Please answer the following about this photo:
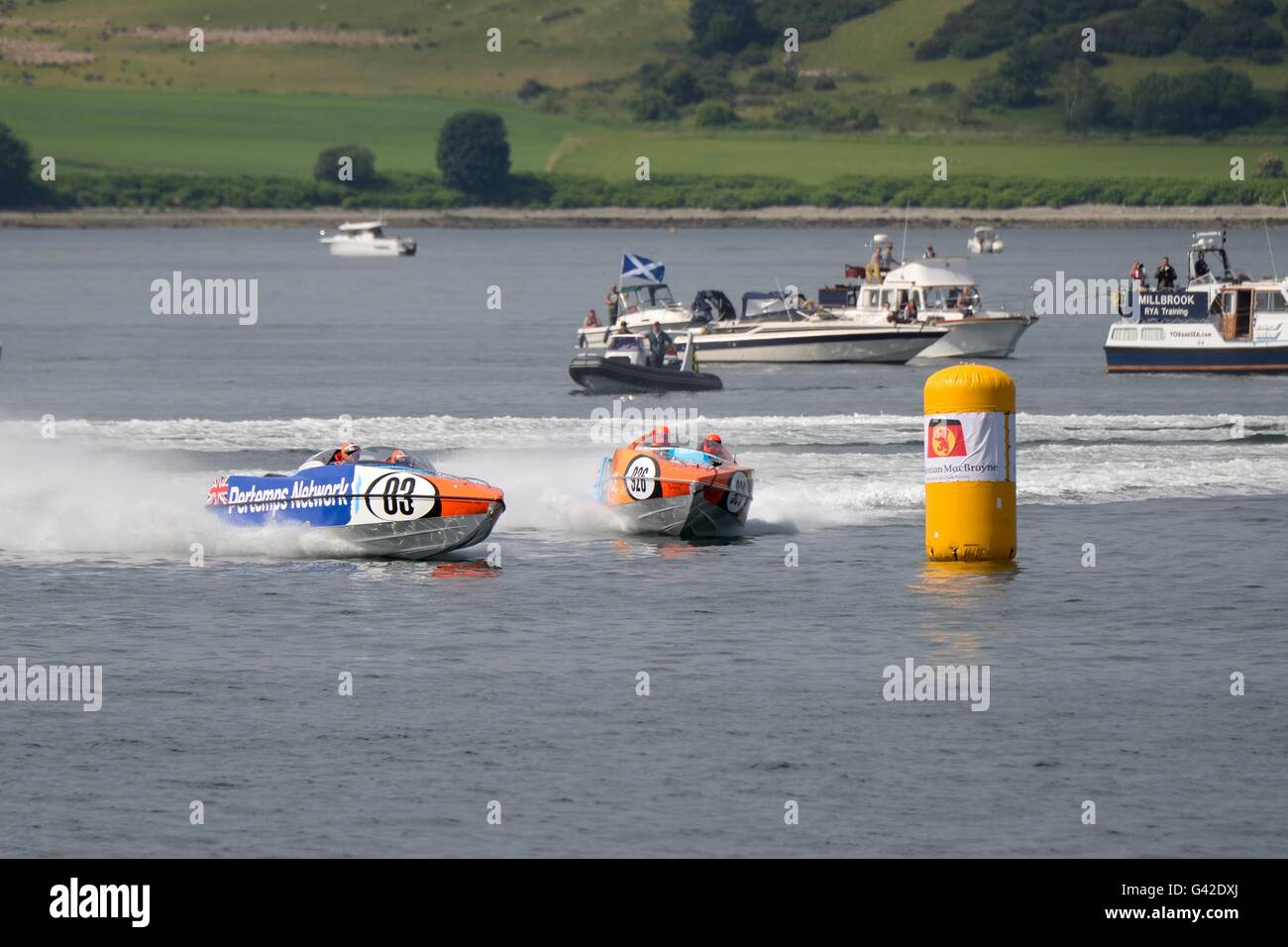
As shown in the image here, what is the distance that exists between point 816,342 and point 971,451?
139ft

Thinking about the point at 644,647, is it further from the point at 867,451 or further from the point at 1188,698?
the point at 867,451

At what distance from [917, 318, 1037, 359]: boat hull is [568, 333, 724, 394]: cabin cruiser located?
50.5 ft

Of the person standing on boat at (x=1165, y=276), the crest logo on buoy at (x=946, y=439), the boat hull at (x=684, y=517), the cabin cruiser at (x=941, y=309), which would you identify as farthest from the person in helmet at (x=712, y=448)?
the cabin cruiser at (x=941, y=309)

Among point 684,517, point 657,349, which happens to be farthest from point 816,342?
point 684,517

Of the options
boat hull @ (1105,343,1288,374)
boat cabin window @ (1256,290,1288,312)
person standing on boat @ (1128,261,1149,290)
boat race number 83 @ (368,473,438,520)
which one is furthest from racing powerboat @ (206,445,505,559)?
boat cabin window @ (1256,290,1288,312)

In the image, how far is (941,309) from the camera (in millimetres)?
74688

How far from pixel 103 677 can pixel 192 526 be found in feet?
30.2

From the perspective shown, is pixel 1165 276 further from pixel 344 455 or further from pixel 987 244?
pixel 987 244

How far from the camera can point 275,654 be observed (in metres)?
27.4

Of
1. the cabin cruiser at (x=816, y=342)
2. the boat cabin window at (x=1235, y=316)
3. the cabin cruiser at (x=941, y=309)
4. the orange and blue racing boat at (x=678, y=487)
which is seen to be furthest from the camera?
the cabin cruiser at (x=941, y=309)

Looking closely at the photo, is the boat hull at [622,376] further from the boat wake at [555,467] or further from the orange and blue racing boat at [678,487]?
the orange and blue racing boat at [678,487]

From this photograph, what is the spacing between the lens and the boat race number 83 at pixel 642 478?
1390 inches

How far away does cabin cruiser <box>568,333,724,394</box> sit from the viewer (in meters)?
60.1

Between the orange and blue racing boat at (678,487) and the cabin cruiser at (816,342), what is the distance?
36619 millimetres
